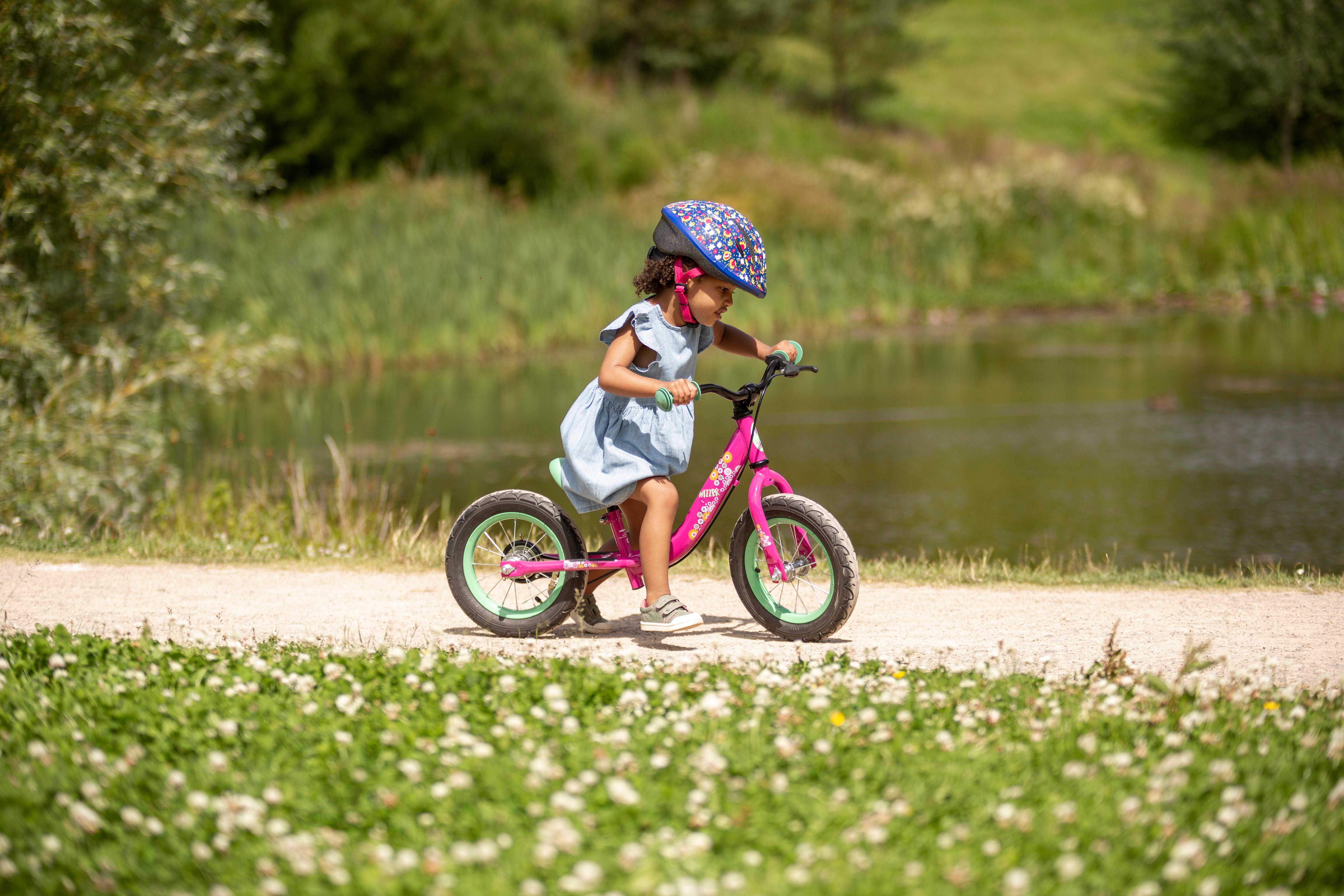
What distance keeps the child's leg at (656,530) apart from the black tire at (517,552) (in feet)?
1.12

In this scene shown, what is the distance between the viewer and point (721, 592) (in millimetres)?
7578

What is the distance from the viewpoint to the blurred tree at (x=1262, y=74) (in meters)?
37.1

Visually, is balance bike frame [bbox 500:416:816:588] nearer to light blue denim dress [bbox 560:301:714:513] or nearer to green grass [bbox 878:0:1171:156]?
light blue denim dress [bbox 560:301:714:513]

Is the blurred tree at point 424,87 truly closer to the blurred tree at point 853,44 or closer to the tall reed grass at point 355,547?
the blurred tree at point 853,44

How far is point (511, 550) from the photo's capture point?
6371 mm

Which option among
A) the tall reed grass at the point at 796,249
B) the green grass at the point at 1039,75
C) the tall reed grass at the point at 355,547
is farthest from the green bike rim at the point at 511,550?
the green grass at the point at 1039,75

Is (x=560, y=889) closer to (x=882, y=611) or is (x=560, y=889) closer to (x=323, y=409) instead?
(x=882, y=611)

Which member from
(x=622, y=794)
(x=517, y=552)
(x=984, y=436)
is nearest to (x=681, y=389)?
(x=517, y=552)

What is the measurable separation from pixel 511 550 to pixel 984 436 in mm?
10091

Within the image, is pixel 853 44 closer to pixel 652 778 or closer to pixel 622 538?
pixel 622 538

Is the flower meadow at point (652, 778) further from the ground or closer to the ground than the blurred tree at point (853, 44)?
closer to the ground

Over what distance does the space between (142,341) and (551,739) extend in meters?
9.31

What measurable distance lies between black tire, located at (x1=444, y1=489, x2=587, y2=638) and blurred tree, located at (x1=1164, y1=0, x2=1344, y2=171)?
30555 millimetres

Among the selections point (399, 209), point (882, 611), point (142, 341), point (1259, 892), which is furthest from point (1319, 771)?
point (399, 209)
